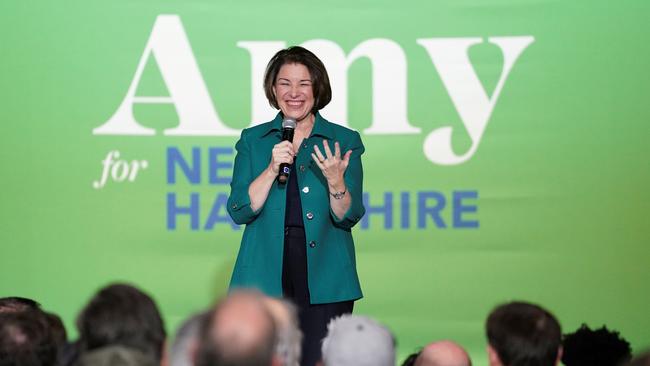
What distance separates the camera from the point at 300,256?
4.12 m

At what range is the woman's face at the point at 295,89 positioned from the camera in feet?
13.6

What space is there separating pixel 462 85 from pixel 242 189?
2077 millimetres

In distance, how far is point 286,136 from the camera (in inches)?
159

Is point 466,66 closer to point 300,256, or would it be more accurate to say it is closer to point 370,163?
point 370,163

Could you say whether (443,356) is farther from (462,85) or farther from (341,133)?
(462,85)

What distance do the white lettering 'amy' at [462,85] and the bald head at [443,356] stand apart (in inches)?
95.8

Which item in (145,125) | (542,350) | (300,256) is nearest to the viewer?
(542,350)

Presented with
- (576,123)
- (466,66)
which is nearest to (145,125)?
(466,66)

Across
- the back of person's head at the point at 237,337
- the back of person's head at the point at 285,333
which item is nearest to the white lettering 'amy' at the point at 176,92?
the back of person's head at the point at 285,333

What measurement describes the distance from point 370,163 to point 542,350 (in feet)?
9.84

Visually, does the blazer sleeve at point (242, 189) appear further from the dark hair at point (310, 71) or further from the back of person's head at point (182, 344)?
the back of person's head at point (182, 344)

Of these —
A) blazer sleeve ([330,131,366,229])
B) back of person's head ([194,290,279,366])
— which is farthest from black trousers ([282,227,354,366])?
back of person's head ([194,290,279,366])

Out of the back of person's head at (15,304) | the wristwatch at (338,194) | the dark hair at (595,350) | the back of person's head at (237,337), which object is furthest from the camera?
the wristwatch at (338,194)

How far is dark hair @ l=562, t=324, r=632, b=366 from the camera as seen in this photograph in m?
3.41
